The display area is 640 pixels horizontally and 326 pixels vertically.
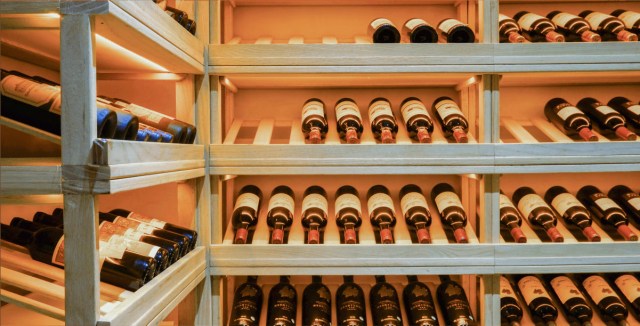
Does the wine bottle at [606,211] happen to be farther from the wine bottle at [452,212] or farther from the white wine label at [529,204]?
the wine bottle at [452,212]

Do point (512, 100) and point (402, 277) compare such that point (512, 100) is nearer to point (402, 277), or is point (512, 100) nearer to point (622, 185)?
point (622, 185)

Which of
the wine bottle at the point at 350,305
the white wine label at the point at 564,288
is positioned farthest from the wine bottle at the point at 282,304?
the white wine label at the point at 564,288

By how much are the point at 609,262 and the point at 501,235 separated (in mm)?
344

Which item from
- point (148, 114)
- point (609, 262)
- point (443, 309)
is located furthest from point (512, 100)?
point (148, 114)

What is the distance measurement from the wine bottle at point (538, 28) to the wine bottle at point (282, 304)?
3.94 ft

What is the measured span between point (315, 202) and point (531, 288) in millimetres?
784

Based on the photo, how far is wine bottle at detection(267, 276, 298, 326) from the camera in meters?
1.85

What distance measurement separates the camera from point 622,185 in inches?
83.4

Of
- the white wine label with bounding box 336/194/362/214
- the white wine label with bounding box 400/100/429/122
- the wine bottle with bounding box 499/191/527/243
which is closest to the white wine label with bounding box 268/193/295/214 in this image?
the white wine label with bounding box 336/194/362/214

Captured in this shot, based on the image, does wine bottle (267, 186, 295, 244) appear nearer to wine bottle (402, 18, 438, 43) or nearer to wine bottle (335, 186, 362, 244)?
wine bottle (335, 186, 362, 244)

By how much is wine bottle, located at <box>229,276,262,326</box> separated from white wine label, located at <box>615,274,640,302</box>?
48.4 inches

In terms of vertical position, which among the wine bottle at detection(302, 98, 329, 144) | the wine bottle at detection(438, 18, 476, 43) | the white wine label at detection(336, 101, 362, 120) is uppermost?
the wine bottle at detection(438, 18, 476, 43)

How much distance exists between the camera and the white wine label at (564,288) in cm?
190

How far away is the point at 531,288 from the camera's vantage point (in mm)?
1941
